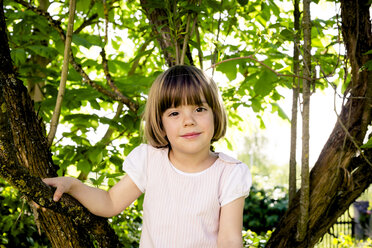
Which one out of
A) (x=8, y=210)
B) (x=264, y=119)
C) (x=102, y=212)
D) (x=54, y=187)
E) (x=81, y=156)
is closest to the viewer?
(x=54, y=187)

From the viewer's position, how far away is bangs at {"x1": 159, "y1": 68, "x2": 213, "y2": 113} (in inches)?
66.9

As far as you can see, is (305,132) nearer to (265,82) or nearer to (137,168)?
(265,82)

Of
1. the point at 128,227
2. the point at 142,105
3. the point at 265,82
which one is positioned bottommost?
the point at 128,227

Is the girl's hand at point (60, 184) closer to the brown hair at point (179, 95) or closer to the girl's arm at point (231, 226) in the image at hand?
the brown hair at point (179, 95)

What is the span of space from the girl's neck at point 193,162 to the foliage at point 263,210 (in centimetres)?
622

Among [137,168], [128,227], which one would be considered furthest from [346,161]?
[128,227]

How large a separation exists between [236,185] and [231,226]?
165 millimetres

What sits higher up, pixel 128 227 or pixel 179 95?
pixel 179 95

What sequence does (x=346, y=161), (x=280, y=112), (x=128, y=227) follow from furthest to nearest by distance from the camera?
(x=128, y=227) < (x=280, y=112) < (x=346, y=161)

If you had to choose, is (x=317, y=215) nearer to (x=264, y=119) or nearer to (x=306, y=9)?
(x=306, y=9)

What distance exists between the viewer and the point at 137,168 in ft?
6.00

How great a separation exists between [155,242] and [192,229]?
16 cm

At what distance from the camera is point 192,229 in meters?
1.72

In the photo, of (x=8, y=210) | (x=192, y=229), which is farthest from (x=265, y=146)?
(x=192, y=229)
